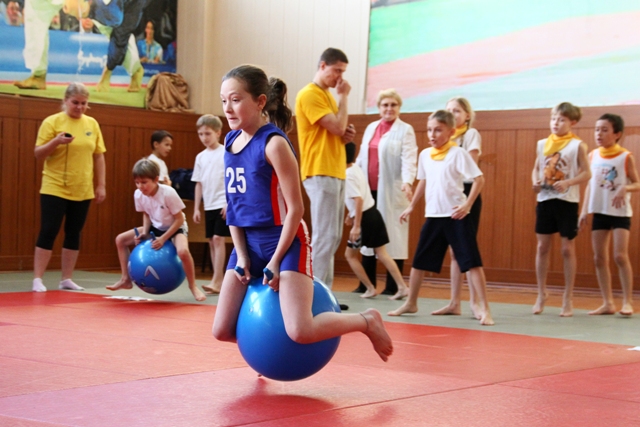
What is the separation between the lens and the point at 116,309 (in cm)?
629

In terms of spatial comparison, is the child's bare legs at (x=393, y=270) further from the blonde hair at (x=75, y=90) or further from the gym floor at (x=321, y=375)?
the blonde hair at (x=75, y=90)

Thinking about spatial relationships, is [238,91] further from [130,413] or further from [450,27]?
[450,27]

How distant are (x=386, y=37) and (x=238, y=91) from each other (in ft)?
23.5

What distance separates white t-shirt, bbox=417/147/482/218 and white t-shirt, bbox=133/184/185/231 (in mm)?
2171

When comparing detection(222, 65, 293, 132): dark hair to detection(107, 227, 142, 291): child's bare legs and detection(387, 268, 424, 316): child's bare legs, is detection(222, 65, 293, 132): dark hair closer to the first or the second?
detection(387, 268, 424, 316): child's bare legs

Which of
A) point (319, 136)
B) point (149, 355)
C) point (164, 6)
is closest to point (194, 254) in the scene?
point (164, 6)

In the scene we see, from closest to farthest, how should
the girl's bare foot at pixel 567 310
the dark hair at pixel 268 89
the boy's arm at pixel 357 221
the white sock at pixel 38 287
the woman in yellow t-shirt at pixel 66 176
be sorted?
1. the dark hair at pixel 268 89
2. the girl's bare foot at pixel 567 310
3. the boy's arm at pixel 357 221
4. the white sock at pixel 38 287
5. the woman in yellow t-shirt at pixel 66 176

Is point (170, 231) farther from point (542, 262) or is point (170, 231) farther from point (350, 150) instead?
point (542, 262)

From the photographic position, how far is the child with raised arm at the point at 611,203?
6.99m

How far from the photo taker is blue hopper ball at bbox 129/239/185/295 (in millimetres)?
6609

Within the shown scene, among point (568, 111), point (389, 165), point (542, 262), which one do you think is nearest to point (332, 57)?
point (568, 111)

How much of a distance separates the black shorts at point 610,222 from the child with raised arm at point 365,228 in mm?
1844

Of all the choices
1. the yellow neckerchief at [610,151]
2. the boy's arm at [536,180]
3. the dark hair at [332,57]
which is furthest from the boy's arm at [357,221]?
the yellow neckerchief at [610,151]

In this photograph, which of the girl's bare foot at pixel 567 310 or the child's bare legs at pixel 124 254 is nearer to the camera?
the girl's bare foot at pixel 567 310
